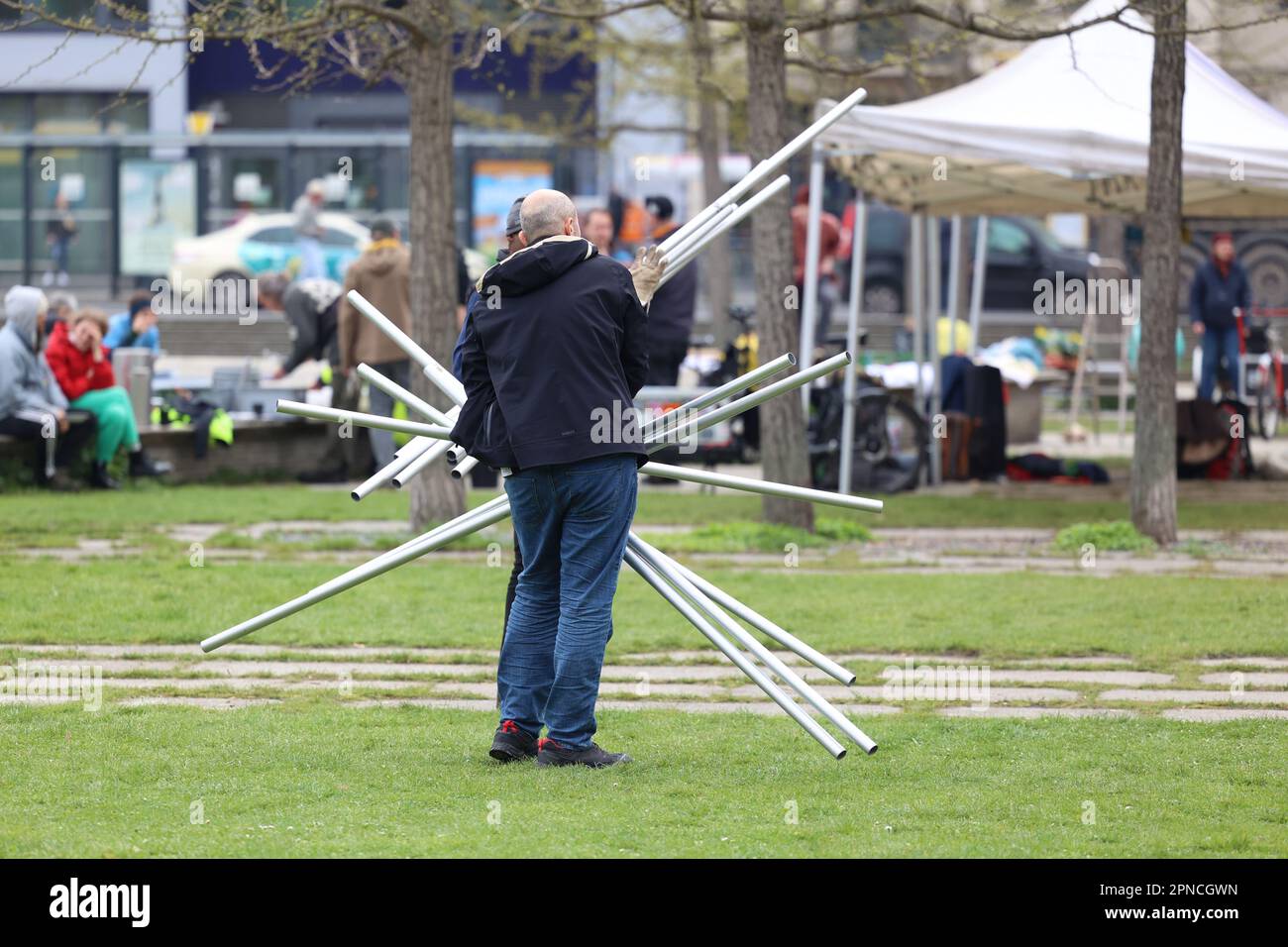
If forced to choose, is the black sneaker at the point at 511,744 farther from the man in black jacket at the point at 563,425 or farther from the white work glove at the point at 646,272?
the white work glove at the point at 646,272

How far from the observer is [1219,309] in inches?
749

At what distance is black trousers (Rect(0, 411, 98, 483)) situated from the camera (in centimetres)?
1452

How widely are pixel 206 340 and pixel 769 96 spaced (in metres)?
15.6

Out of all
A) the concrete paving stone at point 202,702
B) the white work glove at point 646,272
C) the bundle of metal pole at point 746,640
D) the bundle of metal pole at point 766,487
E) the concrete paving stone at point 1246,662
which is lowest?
the concrete paving stone at point 202,702

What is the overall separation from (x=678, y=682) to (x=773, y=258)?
4905 mm

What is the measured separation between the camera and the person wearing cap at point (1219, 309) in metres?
19.0

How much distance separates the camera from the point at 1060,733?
24.0 ft

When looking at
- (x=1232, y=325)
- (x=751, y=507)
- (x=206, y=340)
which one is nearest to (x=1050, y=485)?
(x=751, y=507)

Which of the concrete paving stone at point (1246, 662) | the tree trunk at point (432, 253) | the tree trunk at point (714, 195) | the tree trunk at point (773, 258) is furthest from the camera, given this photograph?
the tree trunk at point (714, 195)

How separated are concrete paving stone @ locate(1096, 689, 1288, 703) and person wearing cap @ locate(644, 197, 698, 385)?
7.76m

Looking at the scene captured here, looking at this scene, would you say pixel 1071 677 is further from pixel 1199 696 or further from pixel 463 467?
pixel 463 467

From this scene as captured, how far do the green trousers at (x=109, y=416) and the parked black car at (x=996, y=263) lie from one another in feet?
55.3

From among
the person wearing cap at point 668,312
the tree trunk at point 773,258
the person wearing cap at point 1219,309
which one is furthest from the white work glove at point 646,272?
the person wearing cap at point 1219,309

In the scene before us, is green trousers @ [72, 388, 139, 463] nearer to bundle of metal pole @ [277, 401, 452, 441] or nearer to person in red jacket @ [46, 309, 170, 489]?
person in red jacket @ [46, 309, 170, 489]
